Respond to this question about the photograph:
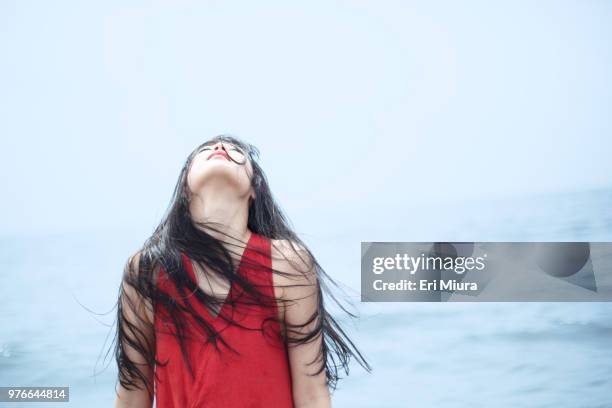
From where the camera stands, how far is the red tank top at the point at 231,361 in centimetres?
125

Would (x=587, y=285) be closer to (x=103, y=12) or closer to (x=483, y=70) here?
(x=483, y=70)

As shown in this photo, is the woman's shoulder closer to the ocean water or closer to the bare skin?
the bare skin

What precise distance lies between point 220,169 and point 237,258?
167mm

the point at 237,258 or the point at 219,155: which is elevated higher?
the point at 219,155

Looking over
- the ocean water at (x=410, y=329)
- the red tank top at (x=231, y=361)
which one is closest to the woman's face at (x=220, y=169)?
the red tank top at (x=231, y=361)

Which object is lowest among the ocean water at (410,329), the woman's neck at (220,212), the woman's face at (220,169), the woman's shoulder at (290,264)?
the ocean water at (410,329)

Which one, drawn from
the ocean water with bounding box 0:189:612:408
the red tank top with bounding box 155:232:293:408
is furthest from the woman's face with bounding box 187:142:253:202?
the ocean water with bounding box 0:189:612:408

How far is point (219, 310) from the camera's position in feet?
4.23

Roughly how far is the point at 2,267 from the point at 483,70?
1.75 m

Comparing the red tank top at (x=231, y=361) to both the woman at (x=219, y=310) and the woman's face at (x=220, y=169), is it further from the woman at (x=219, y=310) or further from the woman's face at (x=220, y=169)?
the woman's face at (x=220, y=169)

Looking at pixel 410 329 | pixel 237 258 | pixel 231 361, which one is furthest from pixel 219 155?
pixel 410 329

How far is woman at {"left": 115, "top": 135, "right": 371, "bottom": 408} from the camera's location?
1271 millimetres

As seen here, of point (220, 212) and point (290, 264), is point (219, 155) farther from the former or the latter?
point (290, 264)

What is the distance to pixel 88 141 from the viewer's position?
2363 mm
